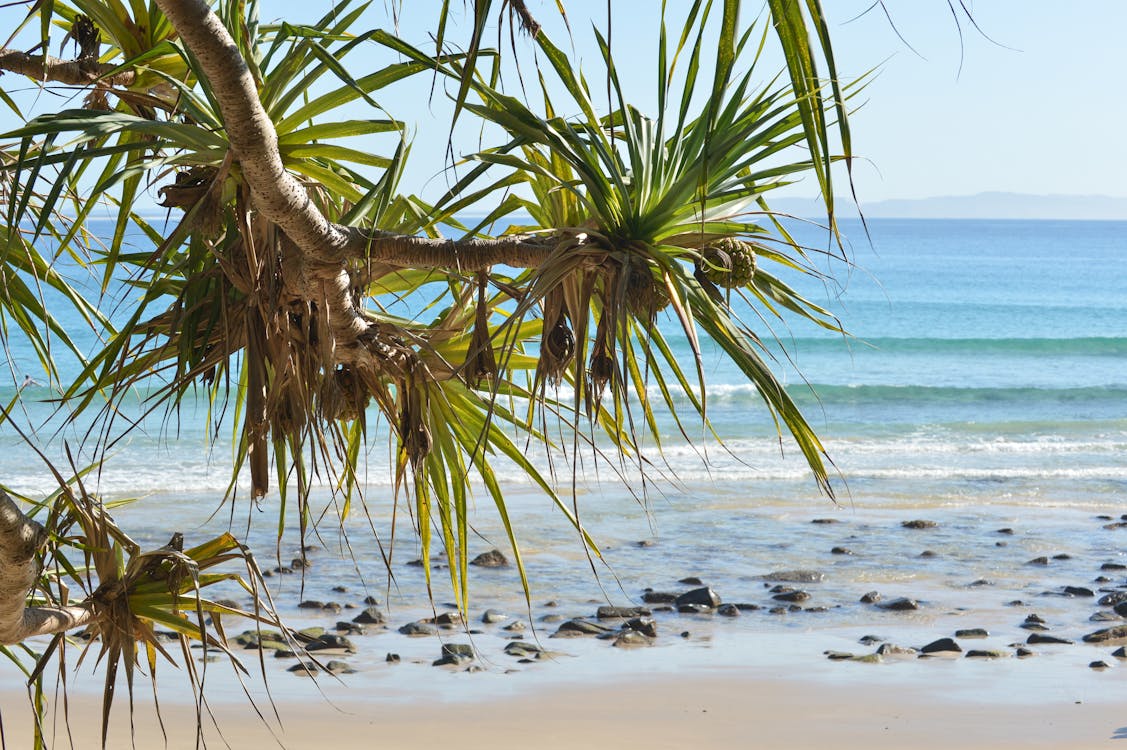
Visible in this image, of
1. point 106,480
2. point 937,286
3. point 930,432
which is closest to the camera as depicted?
point 106,480

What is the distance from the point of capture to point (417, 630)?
662 centimetres

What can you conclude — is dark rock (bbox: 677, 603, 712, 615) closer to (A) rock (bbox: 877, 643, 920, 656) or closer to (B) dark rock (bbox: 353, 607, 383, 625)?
(A) rock (bbox: 877, 643, 920, 656)

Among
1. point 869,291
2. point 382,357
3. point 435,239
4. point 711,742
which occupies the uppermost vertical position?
point 869,291

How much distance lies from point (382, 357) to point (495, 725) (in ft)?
12.6

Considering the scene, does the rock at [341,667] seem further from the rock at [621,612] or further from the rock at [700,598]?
the rock at [700,598]

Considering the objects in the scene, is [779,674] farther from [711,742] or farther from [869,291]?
[869,291]

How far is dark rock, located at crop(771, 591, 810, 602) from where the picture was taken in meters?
7.33

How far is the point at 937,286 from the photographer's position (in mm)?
44562

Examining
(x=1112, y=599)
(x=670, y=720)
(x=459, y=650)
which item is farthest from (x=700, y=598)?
(x=1112, y=599)

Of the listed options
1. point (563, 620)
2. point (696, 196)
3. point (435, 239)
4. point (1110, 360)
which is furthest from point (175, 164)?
point (1110, 360)

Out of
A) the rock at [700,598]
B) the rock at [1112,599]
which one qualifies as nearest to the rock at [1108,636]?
the rock at [1112,599]

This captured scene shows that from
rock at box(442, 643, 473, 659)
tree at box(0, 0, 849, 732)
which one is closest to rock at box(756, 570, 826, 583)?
rock at box(442, 643, 473, 659)

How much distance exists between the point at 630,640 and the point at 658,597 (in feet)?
3.11

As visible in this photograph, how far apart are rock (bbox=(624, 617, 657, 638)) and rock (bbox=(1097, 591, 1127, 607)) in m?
2.77
